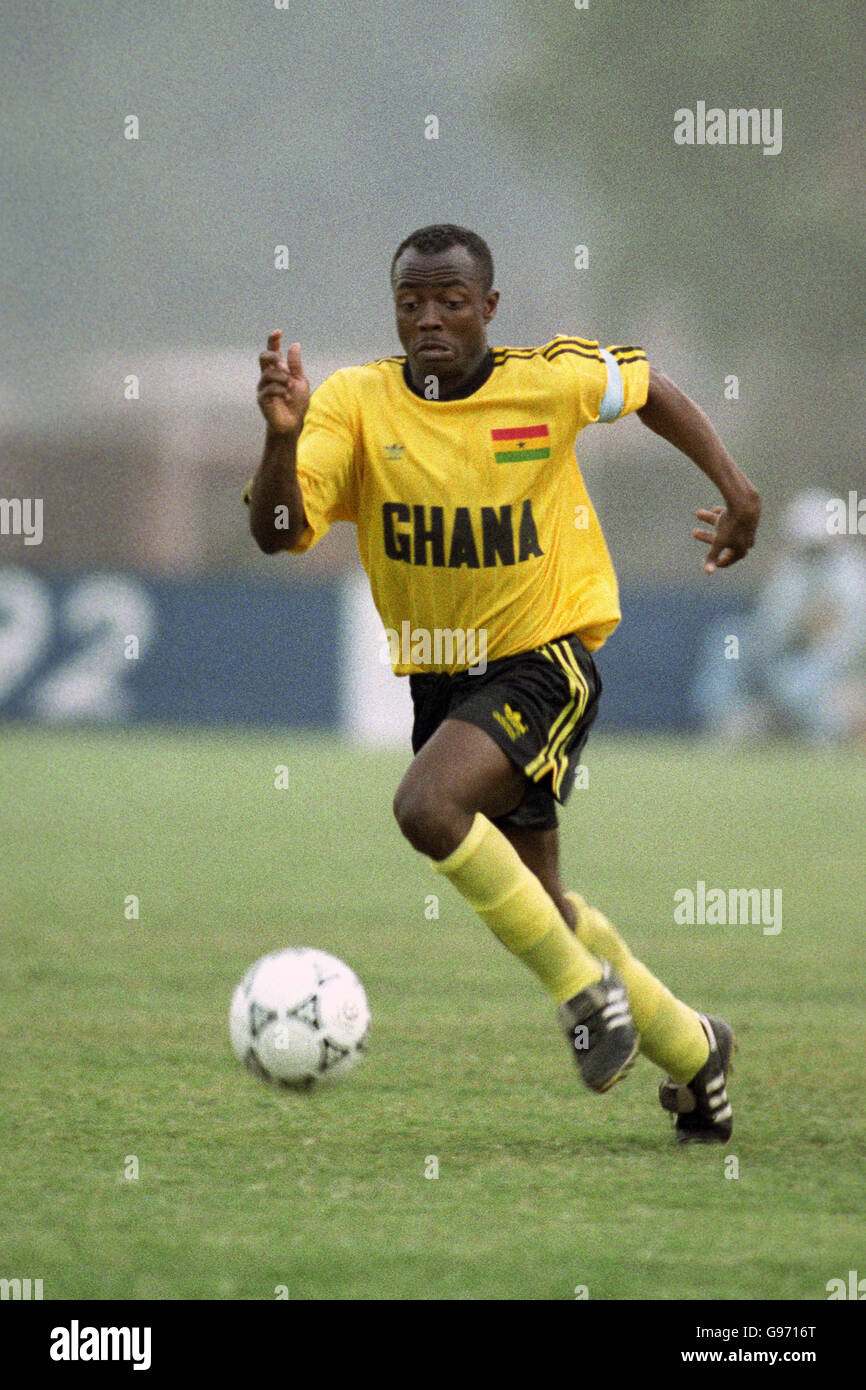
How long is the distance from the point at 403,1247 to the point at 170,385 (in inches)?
904

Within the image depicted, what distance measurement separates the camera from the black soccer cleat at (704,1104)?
4477 mm

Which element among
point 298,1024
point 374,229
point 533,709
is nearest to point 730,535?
point 533,709

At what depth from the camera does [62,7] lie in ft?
98.1

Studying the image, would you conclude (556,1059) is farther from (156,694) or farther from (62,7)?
(62,7)

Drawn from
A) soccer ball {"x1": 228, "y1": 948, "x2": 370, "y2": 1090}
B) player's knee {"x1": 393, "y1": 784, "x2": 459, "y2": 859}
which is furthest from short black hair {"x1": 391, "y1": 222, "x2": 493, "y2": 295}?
→ soccer ball {"x1": 228, "y1": 948, "x2": 370, "y2": 1090}

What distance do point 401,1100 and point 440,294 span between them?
1.94m

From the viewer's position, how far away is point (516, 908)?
412 cm

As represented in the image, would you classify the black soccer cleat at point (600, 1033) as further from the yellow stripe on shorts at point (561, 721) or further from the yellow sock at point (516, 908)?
the yellow stripe on shorts at point (561, 721)

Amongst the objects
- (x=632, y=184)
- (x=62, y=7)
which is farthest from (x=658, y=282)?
(x=62, y=7)

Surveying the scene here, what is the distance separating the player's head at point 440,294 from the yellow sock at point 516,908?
1.03 meters

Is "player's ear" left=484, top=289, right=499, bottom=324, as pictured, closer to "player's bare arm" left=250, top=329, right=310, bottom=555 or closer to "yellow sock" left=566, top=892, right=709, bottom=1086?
"player's bare arm" left=250, top=329, right=310, bottom=555

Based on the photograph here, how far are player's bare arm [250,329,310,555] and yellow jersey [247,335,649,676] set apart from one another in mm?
299

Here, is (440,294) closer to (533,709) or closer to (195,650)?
(533,709)

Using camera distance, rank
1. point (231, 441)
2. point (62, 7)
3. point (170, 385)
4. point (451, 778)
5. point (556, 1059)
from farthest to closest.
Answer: point (62, 7) → point (231, 441) → point (170, 385) → point (556, 1059) → point (451, 778)
